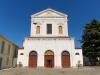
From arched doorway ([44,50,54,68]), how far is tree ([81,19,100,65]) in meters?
7.71

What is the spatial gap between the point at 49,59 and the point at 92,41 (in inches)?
402

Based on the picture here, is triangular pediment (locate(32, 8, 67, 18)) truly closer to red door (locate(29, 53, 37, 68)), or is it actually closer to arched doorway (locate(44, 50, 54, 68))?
arched doorway (locate(44, 50, 54, 68))

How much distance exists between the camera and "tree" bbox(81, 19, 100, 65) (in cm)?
3167

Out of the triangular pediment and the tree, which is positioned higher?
the triangular pediment

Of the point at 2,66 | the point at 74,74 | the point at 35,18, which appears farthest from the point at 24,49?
the point at 74,74

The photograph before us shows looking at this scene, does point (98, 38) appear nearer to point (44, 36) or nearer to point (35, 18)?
point (44, 36)

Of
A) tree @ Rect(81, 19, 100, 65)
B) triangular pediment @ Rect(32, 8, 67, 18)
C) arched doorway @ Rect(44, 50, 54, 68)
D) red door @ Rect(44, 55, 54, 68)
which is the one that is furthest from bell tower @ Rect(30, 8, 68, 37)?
red door @ Rect(44, 55, 54, 68)

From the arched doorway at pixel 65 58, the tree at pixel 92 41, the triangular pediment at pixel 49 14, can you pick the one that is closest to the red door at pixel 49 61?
the arched doorway at pixel 65 58

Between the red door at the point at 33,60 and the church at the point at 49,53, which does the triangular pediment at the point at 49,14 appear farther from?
the red door at the point at 33,60

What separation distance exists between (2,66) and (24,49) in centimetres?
551

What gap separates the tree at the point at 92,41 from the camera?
104 ft

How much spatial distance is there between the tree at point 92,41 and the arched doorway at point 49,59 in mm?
7708

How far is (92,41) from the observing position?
1277 inches

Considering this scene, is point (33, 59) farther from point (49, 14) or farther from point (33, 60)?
point (49, 14)
